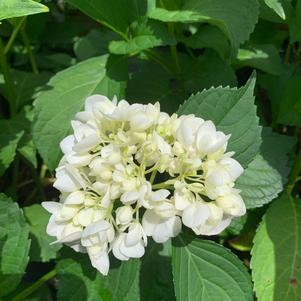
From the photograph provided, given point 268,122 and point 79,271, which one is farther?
point 268,122

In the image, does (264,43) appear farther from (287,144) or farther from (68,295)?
(68,295)

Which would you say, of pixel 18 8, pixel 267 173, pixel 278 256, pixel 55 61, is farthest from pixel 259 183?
pixel 55 61

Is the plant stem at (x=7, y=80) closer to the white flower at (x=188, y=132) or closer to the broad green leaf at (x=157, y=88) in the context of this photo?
the broad green leaf at (x=157, y=88)

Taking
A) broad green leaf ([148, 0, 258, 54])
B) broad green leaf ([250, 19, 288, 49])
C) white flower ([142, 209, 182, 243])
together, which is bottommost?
white flower ([142, 209, 182, 243])

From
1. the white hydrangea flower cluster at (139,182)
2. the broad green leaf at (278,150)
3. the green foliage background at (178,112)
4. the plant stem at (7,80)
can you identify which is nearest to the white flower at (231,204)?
the white hydrangea flower cluster at (139,182)

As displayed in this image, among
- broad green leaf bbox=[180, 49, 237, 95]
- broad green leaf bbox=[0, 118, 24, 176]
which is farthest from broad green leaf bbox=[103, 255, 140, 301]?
broad green leaf bbox=[180, 49, 237, 95]

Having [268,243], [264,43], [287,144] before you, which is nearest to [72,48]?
[264,43]

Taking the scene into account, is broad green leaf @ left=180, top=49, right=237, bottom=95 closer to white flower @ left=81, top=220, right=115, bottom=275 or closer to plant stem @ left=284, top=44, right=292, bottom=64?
plant stem @ left=284, top=44, right=292, bottom=64

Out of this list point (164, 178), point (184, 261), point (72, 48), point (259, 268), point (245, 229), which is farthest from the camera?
point (72, 48)
